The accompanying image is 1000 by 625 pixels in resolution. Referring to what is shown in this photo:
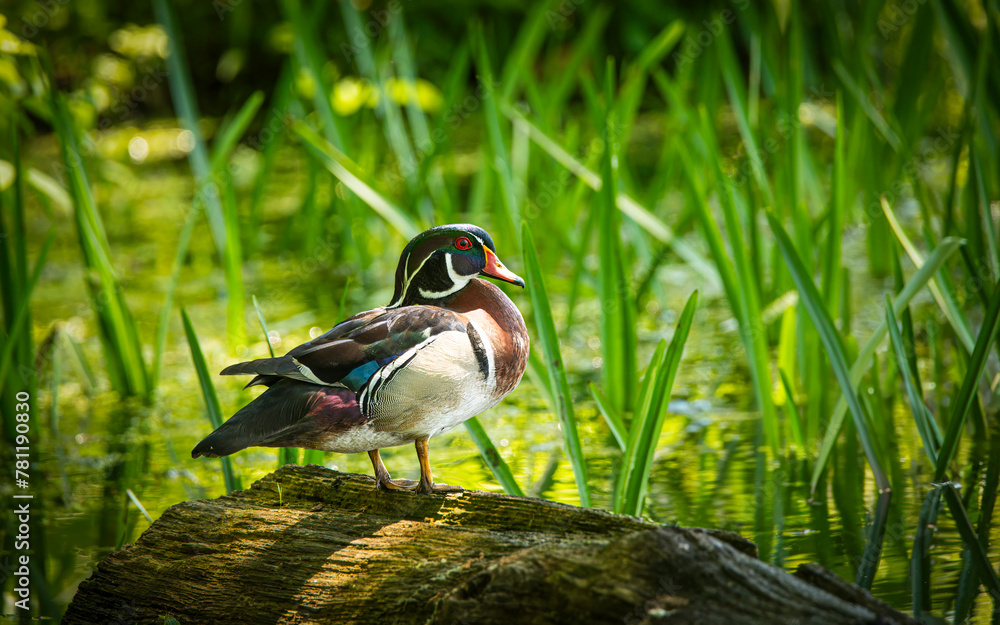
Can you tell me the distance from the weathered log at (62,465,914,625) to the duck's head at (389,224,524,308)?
299mm

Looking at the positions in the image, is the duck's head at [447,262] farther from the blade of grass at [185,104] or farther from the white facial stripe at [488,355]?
the blade of grass at [185,104]

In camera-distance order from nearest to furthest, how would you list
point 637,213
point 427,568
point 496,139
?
point 427,568 < point 637,213 < point 496,139

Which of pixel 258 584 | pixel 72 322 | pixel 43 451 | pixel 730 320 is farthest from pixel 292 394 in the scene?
pixel 72 322

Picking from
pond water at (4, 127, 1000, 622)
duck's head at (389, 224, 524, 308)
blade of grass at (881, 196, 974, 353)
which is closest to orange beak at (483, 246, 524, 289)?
duck's head at (389, 224, 524, 308)

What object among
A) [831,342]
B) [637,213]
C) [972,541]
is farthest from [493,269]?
[637,213]

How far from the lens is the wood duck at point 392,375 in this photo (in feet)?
3.91

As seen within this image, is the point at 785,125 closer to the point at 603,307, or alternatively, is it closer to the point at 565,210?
the point at 565,210

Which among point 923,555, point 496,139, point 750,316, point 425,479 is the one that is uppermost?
point 496,139

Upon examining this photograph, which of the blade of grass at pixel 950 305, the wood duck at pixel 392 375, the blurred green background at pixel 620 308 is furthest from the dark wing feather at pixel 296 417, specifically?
the blade of grass at pixel 950 305

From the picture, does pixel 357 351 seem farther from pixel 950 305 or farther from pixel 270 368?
pixel 950 305

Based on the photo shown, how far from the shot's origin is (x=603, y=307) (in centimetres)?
218

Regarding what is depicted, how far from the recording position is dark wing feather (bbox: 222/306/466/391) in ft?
3.95

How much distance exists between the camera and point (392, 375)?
1.20 m

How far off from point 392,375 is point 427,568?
0.83 ft
